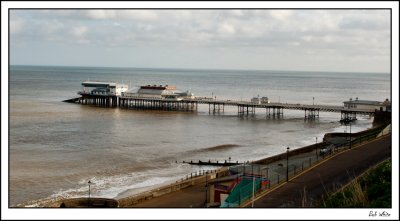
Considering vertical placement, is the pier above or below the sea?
above

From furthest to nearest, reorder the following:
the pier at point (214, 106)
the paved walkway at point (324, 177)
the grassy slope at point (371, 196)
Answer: the pier at point (214, 106) < the paved walkway at point (324, 177) < the grassy slope at point (371, 196)

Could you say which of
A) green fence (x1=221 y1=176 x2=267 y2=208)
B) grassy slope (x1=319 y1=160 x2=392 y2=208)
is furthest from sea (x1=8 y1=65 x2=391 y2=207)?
grassy slope (x1=319 y1=160 x2=392 y2=208)

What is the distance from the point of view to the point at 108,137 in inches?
1663

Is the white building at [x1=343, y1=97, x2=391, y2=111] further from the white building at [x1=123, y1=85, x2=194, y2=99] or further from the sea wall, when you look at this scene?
the sea wall

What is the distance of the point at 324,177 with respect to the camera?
22.3 metres

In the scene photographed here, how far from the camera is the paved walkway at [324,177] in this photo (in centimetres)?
1827

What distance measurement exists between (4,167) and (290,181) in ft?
45.6

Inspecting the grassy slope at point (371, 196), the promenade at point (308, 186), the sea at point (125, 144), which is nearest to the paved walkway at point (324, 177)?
the promenade at point (308, 186)

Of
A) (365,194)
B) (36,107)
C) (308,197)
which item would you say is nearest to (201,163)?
(308,197)

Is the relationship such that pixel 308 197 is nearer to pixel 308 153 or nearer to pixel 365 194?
pixel 365 194

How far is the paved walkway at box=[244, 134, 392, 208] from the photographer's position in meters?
18.3

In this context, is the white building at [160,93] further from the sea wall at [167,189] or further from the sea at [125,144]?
the sea wall at [167,189]

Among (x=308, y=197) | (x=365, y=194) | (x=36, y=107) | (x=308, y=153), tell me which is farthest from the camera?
(x=36, y=107)

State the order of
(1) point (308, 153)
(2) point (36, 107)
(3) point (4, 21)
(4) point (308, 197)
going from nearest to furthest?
(3) point (4, 21)
(4) point (308, 197)
(1) point (308, 153)
(2) point (36, 107)
